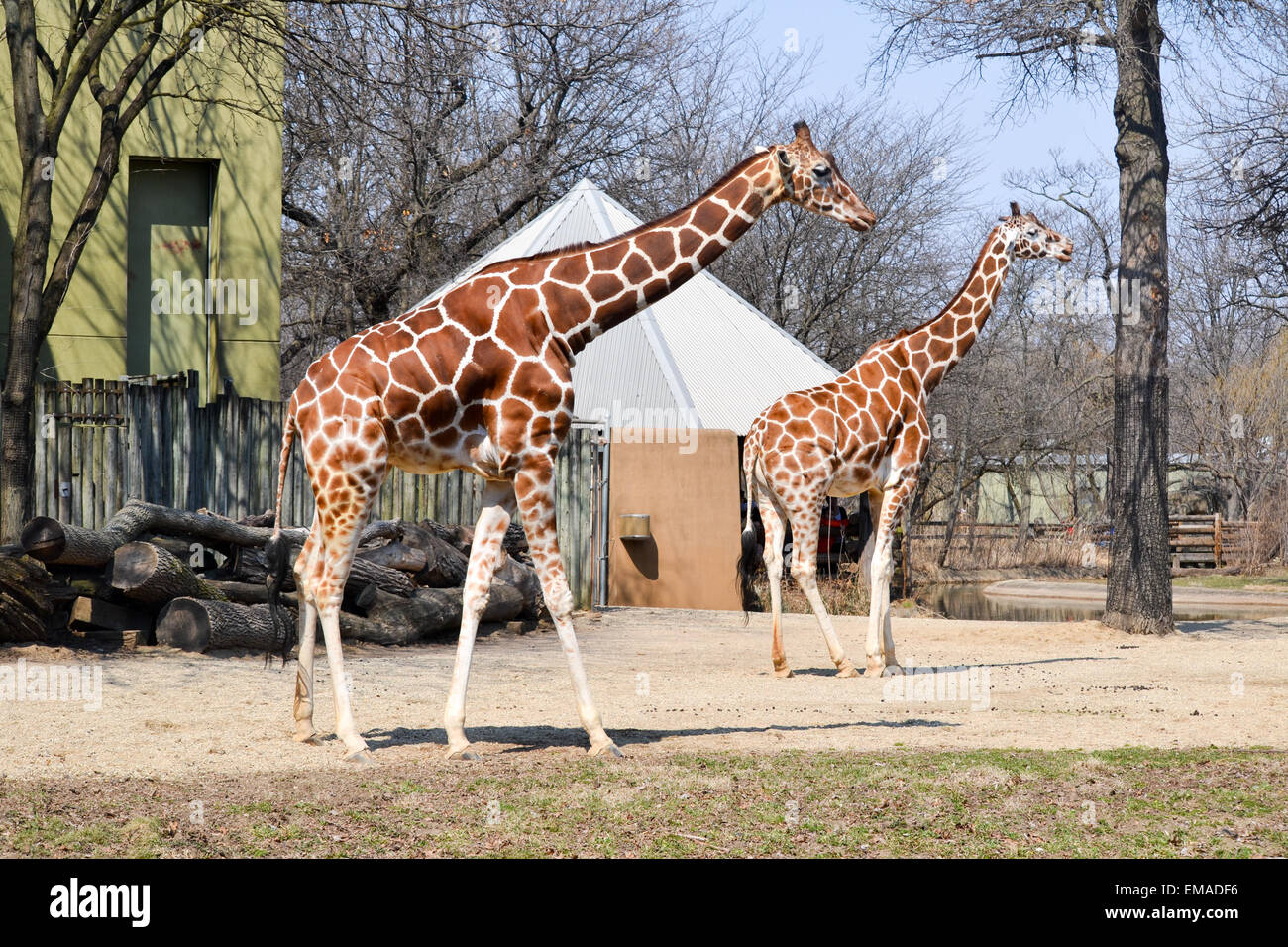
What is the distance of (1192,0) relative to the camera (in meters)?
14.3

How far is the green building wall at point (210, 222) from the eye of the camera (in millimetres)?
16875

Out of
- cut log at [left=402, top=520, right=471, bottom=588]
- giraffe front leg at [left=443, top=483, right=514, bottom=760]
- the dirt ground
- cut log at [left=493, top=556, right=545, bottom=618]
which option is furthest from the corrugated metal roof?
giraffe front leg at [left=443, top=483, right=514, bottom=760]

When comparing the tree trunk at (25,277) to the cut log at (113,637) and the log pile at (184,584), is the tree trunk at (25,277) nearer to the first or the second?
the log pile at (184,584)

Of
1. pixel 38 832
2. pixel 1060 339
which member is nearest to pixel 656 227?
pixel 38 832

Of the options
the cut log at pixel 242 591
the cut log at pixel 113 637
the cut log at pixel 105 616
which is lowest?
the cut log at pixel 113 637

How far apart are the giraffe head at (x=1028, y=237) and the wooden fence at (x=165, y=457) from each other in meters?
6.84

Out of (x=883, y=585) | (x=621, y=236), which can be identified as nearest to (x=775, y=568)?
(x=883, y=585)

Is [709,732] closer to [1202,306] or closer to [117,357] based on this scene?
[117,357]

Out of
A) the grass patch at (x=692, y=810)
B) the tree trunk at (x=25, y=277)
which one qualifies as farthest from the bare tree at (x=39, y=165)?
the grass patch at (x=692, y=810)

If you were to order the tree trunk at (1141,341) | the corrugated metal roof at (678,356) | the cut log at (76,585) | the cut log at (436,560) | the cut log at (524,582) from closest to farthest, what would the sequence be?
the cut log at (76,585) < the cut log at (436,560) < the cut log at (524,582) < the tree trunk at (1141,341) < the corrugated metal roof at (678,356)

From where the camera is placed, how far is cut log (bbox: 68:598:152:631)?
10.8 meters

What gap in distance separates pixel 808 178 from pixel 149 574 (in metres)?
6.43

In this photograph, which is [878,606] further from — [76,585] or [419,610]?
[76,585]

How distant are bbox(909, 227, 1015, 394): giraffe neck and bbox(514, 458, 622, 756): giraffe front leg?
549 centimetres
